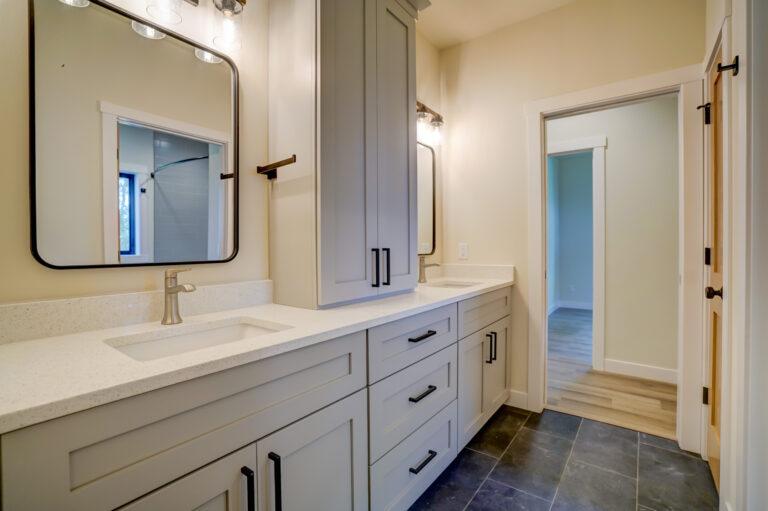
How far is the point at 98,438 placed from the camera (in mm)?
650

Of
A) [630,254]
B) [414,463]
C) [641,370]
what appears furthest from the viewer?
[630,254]

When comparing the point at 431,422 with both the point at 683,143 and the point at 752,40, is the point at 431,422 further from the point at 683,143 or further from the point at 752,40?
the point at 683,143

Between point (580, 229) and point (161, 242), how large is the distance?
6.20 meters

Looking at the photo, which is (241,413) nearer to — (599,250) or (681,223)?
(681,223)

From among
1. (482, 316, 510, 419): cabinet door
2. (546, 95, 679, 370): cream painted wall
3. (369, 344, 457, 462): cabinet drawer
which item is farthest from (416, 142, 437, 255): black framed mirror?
(546, 95, 679, 370): cream painted wall

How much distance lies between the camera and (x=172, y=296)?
1182 mm

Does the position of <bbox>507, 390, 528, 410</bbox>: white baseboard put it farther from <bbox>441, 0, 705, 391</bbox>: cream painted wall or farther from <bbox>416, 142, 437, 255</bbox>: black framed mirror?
<bbox>416, 142, 437, 255</bbox>: black framed mirror

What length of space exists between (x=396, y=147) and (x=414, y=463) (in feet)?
4.80

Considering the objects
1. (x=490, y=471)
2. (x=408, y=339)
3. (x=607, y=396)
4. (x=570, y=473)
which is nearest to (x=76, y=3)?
(x=408, y=339)

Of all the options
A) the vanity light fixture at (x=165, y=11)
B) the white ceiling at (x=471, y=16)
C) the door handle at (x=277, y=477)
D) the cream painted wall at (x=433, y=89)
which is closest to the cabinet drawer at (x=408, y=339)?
the door handle at (x=277, y=477)

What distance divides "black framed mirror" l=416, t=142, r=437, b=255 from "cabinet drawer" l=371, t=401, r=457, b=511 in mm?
1207

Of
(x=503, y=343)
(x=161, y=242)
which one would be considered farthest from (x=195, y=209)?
(x=503, y=343)

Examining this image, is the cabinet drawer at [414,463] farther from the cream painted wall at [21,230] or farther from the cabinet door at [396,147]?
the cream painted wall at [21,230]

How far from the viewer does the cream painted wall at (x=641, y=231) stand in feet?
9.46
